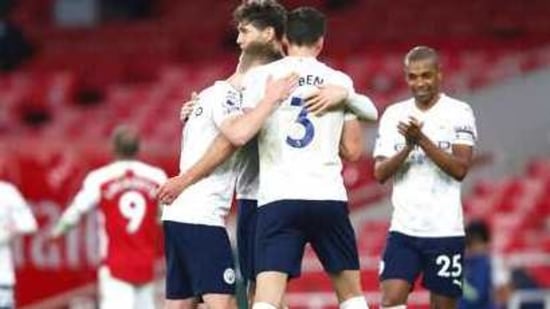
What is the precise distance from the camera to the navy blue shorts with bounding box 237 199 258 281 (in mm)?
12328

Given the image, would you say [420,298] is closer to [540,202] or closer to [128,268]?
[128,268]

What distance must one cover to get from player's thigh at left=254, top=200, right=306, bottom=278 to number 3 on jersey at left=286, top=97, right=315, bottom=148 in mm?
325

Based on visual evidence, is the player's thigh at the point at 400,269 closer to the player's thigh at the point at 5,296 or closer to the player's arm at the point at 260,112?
the player's arm at the point at 260,112

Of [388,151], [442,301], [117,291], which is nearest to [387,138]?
[388,151]

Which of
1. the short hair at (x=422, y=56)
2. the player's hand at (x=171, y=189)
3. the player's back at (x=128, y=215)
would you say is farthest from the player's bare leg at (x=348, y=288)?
the player's back at (x=128, y=215)

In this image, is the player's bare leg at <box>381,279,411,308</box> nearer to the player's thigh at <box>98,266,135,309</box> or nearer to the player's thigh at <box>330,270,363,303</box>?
the player's thigh at <box>330,270,363,303</box>

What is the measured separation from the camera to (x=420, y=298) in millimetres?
18297

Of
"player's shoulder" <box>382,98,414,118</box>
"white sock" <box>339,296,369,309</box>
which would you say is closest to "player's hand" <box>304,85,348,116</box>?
"white sock" <box>339,296,369,309</box>

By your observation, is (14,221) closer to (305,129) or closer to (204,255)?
(204,255)

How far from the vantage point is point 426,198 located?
519 inches

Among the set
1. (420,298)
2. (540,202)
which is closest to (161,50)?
(540,202)

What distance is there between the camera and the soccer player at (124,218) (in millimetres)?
16141

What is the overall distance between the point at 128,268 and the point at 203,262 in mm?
4372

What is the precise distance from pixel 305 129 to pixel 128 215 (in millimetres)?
4725
